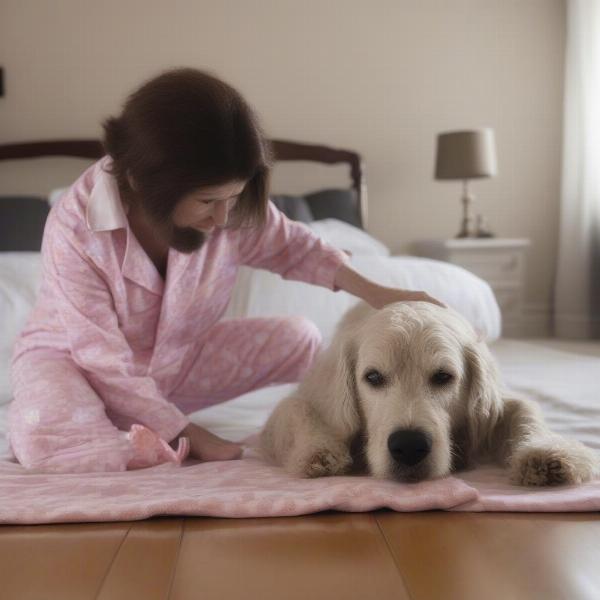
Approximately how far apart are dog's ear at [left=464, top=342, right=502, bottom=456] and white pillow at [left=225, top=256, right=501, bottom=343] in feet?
4.33

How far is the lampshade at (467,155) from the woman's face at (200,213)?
2.97 metres

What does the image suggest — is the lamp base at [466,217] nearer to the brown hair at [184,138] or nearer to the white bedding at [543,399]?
the white bedding at [543,399]

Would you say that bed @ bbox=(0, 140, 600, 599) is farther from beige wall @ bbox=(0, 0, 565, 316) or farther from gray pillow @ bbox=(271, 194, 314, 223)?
beige wall @ bbox=(0, 0, 565, 316)

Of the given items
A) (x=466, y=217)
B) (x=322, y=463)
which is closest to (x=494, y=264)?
(x=466, y=217)

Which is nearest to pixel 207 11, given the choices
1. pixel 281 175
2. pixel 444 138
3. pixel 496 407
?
pixel 281 175

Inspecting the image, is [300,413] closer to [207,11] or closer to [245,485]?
[245,485]

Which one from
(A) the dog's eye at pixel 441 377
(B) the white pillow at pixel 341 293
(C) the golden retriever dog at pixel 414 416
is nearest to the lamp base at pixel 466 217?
(B) the white pillow at pixel 341 293

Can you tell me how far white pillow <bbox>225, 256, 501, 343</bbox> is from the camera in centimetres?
311

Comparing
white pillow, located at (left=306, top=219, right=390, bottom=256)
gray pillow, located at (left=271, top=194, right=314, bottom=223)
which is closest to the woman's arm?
white pillow, located at (left=306, top=219, right=390, bottom=256)

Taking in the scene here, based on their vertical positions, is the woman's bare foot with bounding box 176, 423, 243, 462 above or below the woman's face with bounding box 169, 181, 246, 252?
below

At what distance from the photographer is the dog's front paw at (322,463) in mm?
1600

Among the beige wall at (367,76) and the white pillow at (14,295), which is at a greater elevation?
the beige wall at (367,76)

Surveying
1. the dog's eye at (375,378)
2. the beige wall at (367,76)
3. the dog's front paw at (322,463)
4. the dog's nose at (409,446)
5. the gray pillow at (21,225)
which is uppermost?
the beige wall at (367,76)

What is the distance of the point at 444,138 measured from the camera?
4.69 meters
